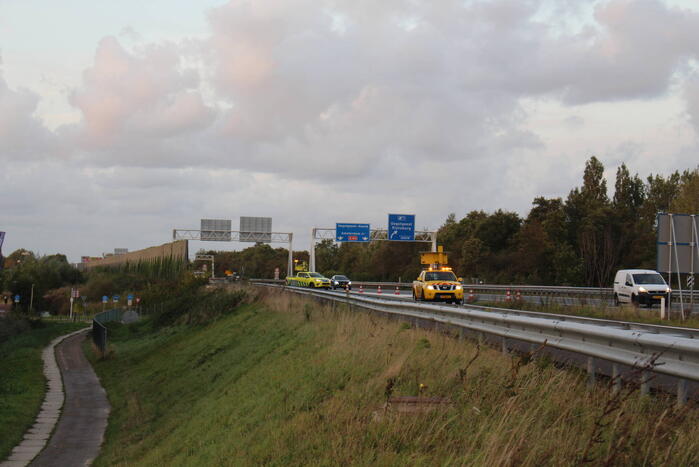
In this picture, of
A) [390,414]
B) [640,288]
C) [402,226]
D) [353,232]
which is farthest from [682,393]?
[353,232]

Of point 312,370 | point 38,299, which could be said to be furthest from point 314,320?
point 38,299

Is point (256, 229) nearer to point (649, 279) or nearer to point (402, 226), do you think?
point (402, 226)

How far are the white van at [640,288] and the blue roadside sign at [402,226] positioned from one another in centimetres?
3819

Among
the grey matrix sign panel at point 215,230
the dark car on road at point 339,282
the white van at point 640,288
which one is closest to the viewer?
the white van at point 640,288

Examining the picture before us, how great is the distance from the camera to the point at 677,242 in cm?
2481

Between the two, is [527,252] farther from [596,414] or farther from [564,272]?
[596,414]

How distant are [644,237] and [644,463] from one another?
2880 inches

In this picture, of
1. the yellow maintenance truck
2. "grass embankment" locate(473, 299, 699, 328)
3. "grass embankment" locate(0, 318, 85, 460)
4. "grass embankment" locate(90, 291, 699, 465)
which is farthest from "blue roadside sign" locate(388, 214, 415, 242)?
"grass embankment" locate(90, 291, 699, 465)

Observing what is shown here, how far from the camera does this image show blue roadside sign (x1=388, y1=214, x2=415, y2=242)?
238ft

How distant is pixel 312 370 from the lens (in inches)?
563

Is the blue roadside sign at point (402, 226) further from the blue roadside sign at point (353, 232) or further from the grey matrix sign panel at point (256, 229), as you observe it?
the grey matrix sign panel at point (256, 229)

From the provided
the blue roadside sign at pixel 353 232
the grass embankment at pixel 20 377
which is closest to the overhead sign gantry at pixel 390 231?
the blue roadside sign at pixel 353 232

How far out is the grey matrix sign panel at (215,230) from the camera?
8912 cm

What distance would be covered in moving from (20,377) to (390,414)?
36.3 metres
